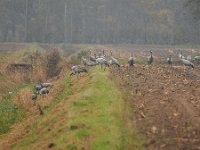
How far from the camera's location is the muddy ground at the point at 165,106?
1827 centimetres

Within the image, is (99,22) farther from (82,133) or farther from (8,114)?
(82,133)

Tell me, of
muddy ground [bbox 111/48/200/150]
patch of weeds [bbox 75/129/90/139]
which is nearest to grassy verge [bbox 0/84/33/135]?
muddy ground [bbox 111/48/200/150]

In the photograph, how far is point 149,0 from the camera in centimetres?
9181

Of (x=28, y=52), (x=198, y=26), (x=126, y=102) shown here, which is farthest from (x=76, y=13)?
(x=126, y=102)

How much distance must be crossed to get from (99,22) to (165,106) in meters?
78.8

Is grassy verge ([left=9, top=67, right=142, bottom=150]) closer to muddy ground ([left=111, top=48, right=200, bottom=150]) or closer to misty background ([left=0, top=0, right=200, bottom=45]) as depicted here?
muddy ground ([left=111, top=48, right=200, bottom=150])

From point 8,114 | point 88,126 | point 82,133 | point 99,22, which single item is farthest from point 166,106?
point 99,22

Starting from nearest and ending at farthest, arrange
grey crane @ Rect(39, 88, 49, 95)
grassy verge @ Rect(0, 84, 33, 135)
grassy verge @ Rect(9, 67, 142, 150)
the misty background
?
1. grassy verge @ Rect(9, 67, 142, 150)
2. grassy verge @ Rect(0, 84, 33, 135)
3. grey crane @ Rect(39, 88, 49, 95)
4. the misty background

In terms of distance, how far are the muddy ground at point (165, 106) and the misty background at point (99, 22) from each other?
5274 centimetres

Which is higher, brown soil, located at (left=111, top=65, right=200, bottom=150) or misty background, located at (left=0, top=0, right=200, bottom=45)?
misty background, located at (left=0, top=0, right=200, bottom=45)

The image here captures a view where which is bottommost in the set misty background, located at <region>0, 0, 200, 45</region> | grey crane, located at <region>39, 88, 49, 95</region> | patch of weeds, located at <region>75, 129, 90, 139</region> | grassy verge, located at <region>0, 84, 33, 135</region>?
grassy verge, located at <region>0, 84, 33, 135</region>

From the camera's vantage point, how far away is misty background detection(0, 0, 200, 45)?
88.4m

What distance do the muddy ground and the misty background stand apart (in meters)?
52.7

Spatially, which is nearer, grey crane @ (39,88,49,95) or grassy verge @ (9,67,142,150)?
grassy verge @ (9,67,142,150)
